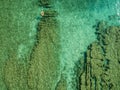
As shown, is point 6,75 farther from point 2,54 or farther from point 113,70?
point 113,70

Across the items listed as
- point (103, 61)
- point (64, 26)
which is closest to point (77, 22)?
point (64, 26)

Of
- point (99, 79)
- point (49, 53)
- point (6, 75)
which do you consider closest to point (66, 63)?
point (49, 53)

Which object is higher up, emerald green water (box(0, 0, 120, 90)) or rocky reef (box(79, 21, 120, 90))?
emerald green water (box(0, 0, 120, 90))

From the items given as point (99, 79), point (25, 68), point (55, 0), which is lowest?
point (99, 79)

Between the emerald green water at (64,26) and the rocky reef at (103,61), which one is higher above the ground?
the emerald green water at (64,26)
